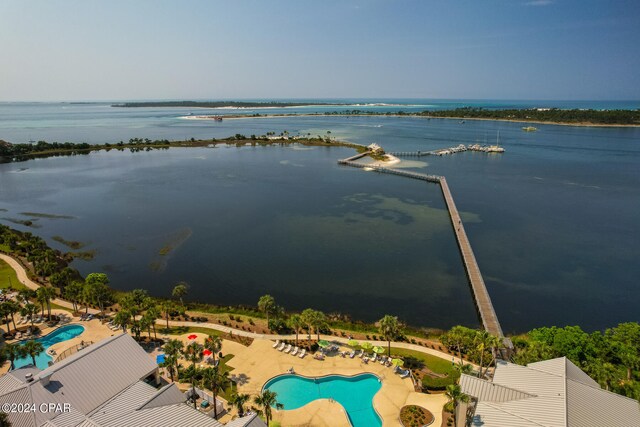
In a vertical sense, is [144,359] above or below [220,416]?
above

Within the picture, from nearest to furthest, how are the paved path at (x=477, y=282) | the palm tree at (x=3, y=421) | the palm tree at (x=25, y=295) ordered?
1. the palm tree at (x=3, y=421)
2. the paved path at (x=477, y=282)
3. the palm tree at (x=25, y=295)

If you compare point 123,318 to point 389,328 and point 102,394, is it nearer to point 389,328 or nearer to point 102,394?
point 102,394

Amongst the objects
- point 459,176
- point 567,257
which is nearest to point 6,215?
point 567,257

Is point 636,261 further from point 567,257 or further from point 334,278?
point 334,278

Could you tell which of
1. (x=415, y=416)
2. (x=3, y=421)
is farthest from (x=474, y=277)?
(x=3, y=421)

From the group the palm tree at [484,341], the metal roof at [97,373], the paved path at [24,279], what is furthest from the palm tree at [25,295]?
the palm tree at [484,341]

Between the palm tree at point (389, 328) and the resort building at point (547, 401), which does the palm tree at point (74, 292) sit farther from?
the resort building at point (547, 401)

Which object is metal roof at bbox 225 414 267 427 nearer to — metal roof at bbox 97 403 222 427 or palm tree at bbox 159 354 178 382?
metal roof at bbox 97 403 222 427
